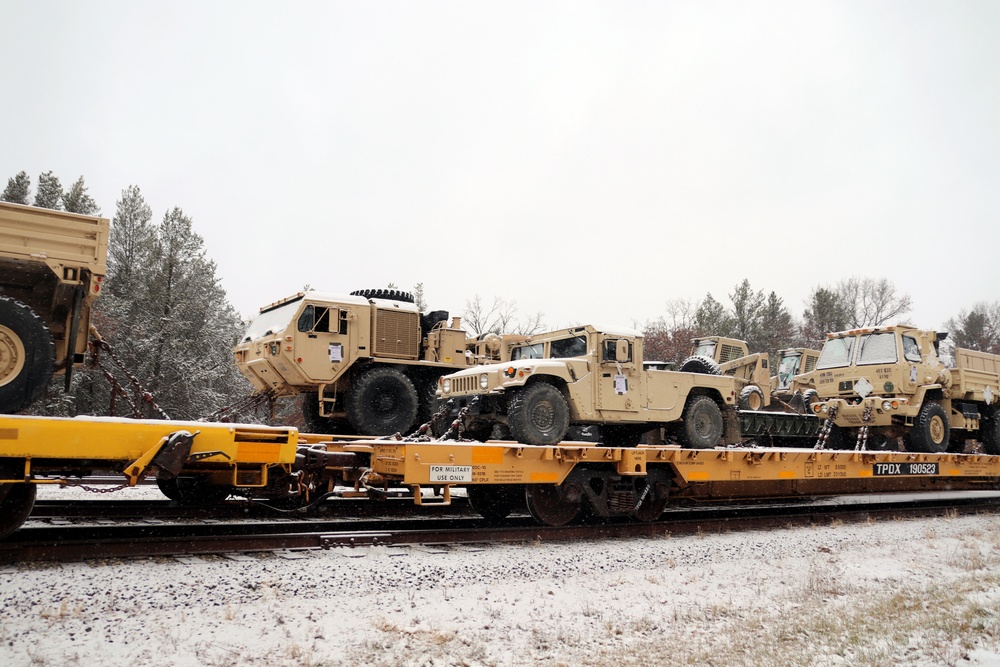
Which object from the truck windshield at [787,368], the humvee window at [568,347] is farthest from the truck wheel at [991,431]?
the humvee window at [568,347]

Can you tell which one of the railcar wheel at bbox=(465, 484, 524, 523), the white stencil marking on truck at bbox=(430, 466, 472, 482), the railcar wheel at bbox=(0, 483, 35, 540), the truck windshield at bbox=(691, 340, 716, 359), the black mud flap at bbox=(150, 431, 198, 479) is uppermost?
the truck windshield at bbox=(691, 340, 716, 359)

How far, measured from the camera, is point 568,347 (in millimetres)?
9930

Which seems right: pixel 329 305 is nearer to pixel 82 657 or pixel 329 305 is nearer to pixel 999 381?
pixel 82 657

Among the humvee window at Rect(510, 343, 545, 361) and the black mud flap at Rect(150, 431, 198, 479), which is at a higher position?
the humvee window at Rect(510, 343, 545, 361)

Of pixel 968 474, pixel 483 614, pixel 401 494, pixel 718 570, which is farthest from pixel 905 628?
pixel 968 474

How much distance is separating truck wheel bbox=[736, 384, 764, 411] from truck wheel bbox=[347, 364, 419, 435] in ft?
20.6

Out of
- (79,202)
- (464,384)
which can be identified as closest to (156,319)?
(79,202)

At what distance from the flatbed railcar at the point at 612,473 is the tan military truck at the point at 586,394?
0.76m

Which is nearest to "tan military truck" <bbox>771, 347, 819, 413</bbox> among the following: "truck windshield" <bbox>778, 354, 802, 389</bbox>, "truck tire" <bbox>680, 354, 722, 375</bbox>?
"truck windshield" <bbox>778, 354, 802, 389</bbox>

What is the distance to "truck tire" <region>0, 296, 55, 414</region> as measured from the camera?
245 inches

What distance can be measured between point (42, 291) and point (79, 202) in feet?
88.0

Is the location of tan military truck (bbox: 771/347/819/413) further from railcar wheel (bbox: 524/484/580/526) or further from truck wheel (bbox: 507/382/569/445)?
railcar wheel (bbox: 524/484/580/526)

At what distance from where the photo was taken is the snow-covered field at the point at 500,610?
414cm

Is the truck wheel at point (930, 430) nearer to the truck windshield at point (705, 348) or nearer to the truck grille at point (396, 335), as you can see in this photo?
the truck windshield at point (705, 348)
